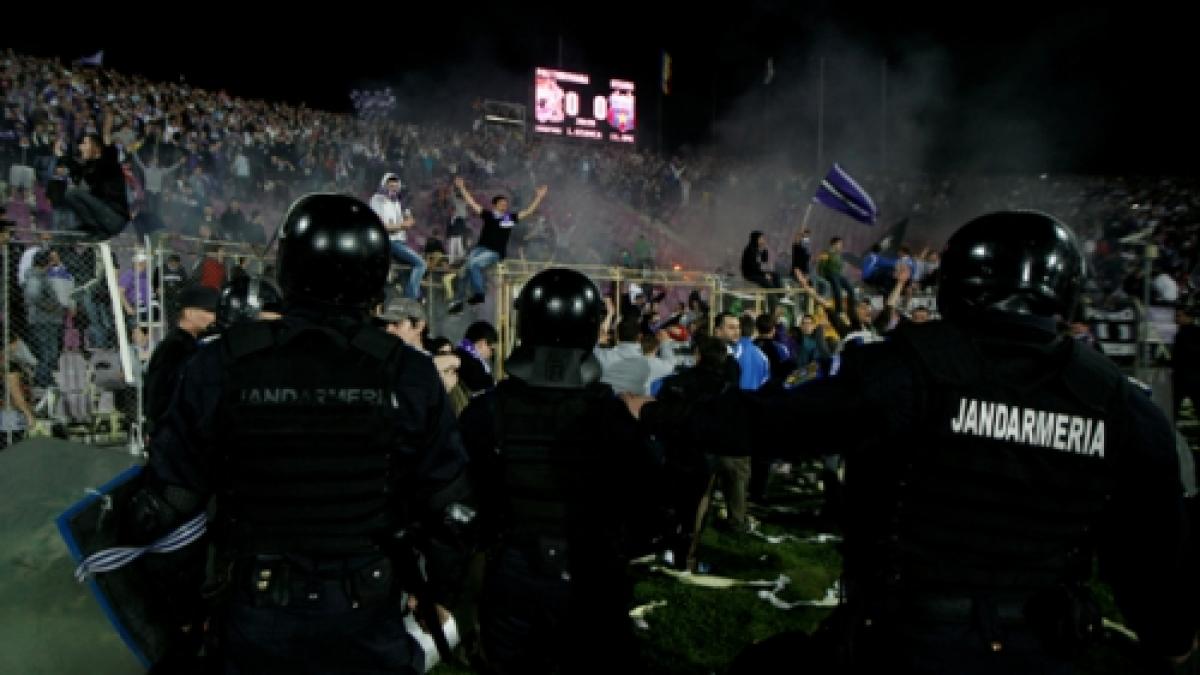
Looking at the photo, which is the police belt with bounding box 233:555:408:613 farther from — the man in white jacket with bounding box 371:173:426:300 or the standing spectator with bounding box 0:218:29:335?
the man in white jacket with bounding box 371:173:426:300

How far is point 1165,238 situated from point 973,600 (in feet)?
109

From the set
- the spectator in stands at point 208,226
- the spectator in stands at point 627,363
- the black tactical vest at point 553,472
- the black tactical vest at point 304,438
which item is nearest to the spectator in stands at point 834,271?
the spectator in stands at point 627,363

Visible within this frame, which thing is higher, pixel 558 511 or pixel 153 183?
pixel 153 183

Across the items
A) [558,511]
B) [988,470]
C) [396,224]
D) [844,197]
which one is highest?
[844,197]

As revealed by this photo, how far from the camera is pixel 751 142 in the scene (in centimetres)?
4066

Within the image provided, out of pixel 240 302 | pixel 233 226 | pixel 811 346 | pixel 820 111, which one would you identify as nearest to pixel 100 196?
pixel 240 302

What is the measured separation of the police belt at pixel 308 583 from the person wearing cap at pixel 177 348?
223 cm

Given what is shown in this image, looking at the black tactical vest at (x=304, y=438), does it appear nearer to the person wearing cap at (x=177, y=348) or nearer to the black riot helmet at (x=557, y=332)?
the black riot helmet at (x=557, y=332)

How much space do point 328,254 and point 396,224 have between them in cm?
788

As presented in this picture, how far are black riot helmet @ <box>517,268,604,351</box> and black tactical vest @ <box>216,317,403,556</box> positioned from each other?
3.43ft

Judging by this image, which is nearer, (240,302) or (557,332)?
(557,332)

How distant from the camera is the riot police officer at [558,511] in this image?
10.2ft

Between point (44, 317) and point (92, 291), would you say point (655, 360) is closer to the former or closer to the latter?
point (92, 291)

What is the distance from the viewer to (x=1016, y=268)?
216cm
